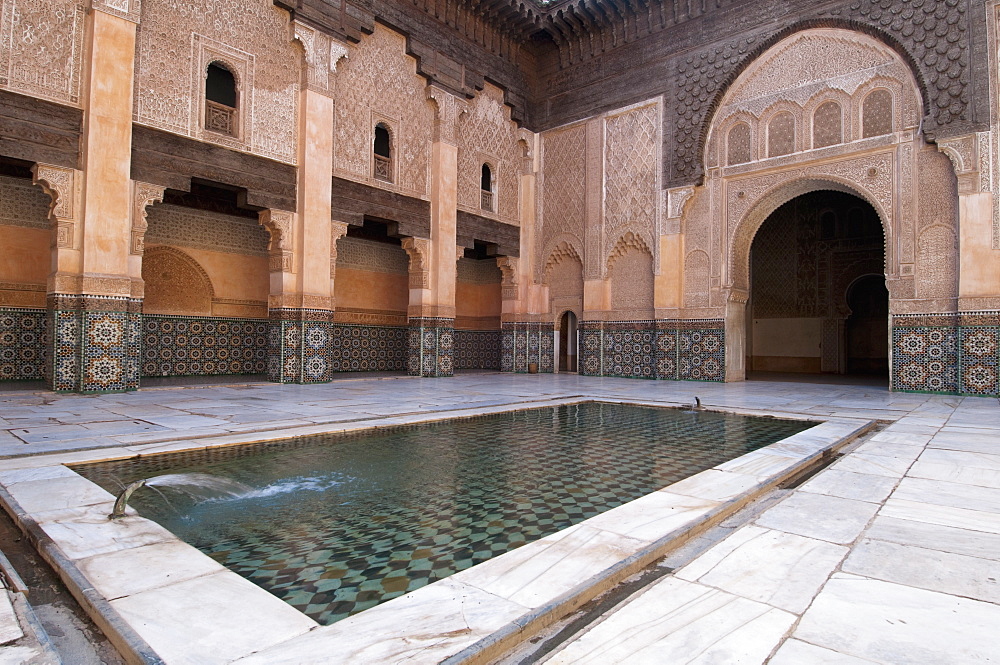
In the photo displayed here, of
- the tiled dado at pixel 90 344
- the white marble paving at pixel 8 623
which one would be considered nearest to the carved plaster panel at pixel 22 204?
the tiled dado at pixel 90 344

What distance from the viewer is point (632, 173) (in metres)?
9.38

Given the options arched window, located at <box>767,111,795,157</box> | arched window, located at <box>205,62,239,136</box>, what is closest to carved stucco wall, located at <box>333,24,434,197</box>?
arched window, located at <box>205,62,239,136</box>

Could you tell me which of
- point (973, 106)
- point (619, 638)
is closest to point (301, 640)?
point (619, 638)

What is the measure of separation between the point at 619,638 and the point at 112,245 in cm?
630

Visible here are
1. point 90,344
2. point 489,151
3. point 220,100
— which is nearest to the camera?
point 90,344

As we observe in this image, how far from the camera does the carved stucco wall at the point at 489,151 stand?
9516mm

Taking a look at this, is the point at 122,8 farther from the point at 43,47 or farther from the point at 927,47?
the point at 927,47

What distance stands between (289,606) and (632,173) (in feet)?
29.9

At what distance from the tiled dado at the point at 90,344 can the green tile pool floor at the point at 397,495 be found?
3612 millimetres

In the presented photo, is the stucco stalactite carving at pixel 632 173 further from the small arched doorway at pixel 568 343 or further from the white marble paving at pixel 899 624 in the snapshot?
the white marble paving at pixel 899 624

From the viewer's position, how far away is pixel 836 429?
12.0ft

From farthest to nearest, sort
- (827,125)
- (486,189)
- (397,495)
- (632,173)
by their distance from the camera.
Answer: (486,189) → (632,173) → (827,125) → (397,495)

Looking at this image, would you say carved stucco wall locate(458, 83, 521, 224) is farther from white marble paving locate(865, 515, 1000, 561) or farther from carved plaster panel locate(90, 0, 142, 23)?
white marble paving locate(865, 515, 1000, 561)

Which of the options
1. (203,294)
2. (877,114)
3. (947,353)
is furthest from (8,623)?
(877,114)
